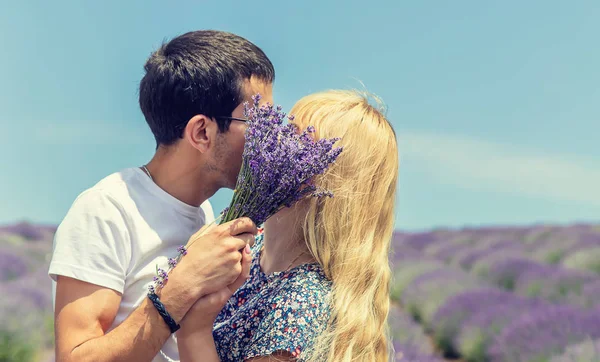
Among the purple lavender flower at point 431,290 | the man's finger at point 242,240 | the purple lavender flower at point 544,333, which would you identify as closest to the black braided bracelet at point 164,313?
the man's finger at point 242,240

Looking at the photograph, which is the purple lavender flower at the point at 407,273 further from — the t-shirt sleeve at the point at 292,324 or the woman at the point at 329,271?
the t-shirt sleeve at the point at 292,324

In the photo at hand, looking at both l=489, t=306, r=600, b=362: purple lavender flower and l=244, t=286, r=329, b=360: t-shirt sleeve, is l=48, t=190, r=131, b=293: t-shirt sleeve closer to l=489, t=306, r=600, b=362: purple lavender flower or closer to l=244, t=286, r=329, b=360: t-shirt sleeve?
l=244, t=286, r=329, b=360: t-shirt sleeve

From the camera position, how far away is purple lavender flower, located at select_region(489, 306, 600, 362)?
5465 mm

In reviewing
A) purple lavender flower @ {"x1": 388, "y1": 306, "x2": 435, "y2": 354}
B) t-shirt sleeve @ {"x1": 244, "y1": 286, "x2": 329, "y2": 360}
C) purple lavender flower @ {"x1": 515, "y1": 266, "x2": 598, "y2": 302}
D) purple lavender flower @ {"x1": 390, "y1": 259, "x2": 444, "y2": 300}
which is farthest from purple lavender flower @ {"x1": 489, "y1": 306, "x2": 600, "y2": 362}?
purple lavender flower @ {"x1": 390, "y1": 259, "x2": 444, "y2": 300}

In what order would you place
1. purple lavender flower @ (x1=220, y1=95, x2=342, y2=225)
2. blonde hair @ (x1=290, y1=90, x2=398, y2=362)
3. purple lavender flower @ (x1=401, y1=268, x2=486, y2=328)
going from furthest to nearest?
purple lavender flower @ (x1=401, y1=268, x2=486, y2=328) < blonde hair @ (x1=290, y1=90, x2=398, y2=362) < purple lavender flower @ (x1=220, y1=95, x2=342, y2=225)

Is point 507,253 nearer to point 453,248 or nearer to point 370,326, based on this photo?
point 453,248

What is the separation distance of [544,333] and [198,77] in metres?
4.34

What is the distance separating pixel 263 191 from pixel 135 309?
537mm

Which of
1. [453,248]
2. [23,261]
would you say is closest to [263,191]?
[23,261]

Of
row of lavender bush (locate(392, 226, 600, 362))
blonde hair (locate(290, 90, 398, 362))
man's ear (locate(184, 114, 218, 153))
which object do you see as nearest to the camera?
blonde hair (locate(290, 90, 398, 362))

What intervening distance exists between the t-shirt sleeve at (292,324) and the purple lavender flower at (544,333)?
12.7ft

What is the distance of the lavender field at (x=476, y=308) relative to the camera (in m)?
5.63

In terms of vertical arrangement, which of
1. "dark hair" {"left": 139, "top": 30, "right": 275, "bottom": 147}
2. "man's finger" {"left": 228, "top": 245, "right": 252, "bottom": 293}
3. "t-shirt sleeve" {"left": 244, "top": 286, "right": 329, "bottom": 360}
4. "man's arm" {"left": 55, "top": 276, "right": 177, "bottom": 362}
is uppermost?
"dark hair" {"left": 139, "top": 30, "right": 275, "bottom": 147}

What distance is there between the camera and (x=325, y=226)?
7.37ft
